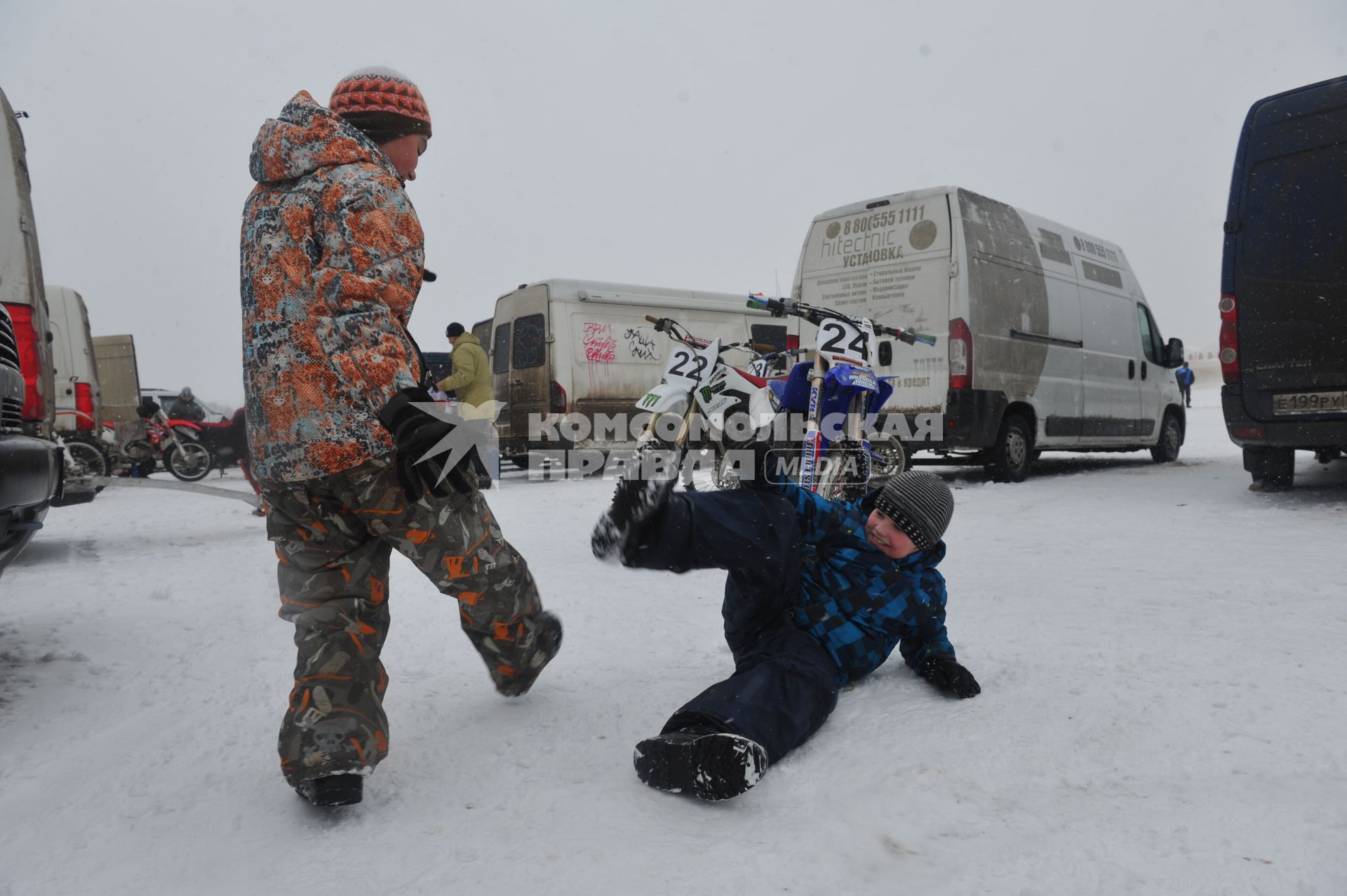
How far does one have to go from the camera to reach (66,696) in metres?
2.67

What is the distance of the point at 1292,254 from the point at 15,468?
6852 millimetres

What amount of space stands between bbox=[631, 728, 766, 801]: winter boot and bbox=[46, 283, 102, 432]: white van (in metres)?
10.6

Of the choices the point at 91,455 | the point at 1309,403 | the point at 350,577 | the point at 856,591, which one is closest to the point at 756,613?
the point at 856,591

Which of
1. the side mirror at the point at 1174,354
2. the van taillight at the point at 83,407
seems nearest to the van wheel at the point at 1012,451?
the side mirror at the point at 1174,354

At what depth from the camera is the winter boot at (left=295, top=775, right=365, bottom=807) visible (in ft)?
5.68

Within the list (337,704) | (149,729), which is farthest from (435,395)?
(149,729)

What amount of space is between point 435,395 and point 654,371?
931cm

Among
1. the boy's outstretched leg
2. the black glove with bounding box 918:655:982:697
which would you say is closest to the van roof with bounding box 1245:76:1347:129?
the black glove with bounding box 918:655:982:697

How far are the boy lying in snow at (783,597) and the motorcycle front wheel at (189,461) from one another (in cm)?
1228

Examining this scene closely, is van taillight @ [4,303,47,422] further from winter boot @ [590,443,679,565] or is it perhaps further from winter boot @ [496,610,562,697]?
winter boot @ [590,443,679,565]

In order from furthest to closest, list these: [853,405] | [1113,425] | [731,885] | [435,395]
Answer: [1113,425]
[853,405]
[435,395]
[731,885]

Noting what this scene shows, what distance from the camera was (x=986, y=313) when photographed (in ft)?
23.8

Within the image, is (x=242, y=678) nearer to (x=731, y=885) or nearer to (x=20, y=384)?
(x=20, y=384)

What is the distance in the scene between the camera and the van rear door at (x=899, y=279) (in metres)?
7.22
